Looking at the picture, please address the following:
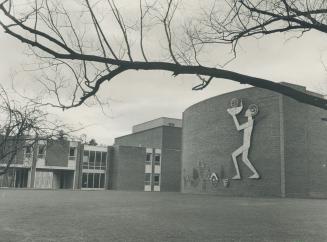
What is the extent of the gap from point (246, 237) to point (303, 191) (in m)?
25.7

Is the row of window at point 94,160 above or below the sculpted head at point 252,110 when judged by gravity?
below

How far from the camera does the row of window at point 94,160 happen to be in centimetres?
5788

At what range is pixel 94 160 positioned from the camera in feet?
192

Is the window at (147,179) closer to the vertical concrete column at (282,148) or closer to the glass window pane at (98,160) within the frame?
the glass window pane at (98,160)

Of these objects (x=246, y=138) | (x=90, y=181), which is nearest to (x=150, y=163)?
(x=90, y=181)

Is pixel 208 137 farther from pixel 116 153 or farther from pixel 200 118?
pixel 116 153

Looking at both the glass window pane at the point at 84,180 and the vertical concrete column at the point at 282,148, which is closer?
the vertical concrete column at the point at 282,148

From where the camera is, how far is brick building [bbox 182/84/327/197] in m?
34.0

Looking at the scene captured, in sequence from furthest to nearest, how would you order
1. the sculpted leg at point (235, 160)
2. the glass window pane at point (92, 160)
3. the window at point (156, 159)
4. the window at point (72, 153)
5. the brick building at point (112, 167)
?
1. the window at point (156, 159)
2. the glass window pane at point (92, 160)
3. the window at point (72, 153)
4. the brick building at point (112, 167)
5. the sculpted leg at point (235, 160)

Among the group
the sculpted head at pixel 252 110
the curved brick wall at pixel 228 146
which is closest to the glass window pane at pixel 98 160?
the curved brick wall at pixel 228 146

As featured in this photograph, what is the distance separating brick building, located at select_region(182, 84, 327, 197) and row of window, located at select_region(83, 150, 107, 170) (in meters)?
21.9

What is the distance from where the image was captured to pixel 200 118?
4412cm

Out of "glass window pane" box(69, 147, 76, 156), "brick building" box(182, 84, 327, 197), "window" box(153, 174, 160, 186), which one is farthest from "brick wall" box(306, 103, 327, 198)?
"glass window pane" box(69, 147, 76, 156)

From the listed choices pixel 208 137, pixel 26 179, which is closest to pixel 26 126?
pixel 208 137
